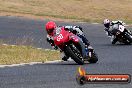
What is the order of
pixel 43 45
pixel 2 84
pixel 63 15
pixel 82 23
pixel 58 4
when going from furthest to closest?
pixel 58 4
pixel 63 15
pixel 82 23
pixel 43 45
pixel 2 84

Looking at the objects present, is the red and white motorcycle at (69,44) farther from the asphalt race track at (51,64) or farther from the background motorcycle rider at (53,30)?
the asphalt race track at (51,64)

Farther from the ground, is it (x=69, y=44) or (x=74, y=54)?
(x=69, y=44)

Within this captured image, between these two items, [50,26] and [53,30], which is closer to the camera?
[50,26]

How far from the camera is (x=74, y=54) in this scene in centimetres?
1595

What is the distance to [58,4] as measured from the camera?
48188 mm

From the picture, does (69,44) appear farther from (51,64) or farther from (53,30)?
(51,64)

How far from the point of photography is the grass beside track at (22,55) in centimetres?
1748

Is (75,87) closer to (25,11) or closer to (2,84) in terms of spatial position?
(2,84)

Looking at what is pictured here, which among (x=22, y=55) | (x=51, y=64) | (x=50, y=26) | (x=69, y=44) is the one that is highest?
(x=50, y=26)

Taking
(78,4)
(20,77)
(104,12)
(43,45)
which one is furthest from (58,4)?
(20,77)

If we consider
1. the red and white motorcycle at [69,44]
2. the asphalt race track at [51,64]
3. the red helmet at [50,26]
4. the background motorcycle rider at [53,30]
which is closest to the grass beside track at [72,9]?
the asphalt race track at [51,64]

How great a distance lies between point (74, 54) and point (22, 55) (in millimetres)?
3710

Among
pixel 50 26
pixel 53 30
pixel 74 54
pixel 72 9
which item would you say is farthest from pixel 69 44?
pixel 72 9

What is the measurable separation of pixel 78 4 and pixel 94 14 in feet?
18.3
